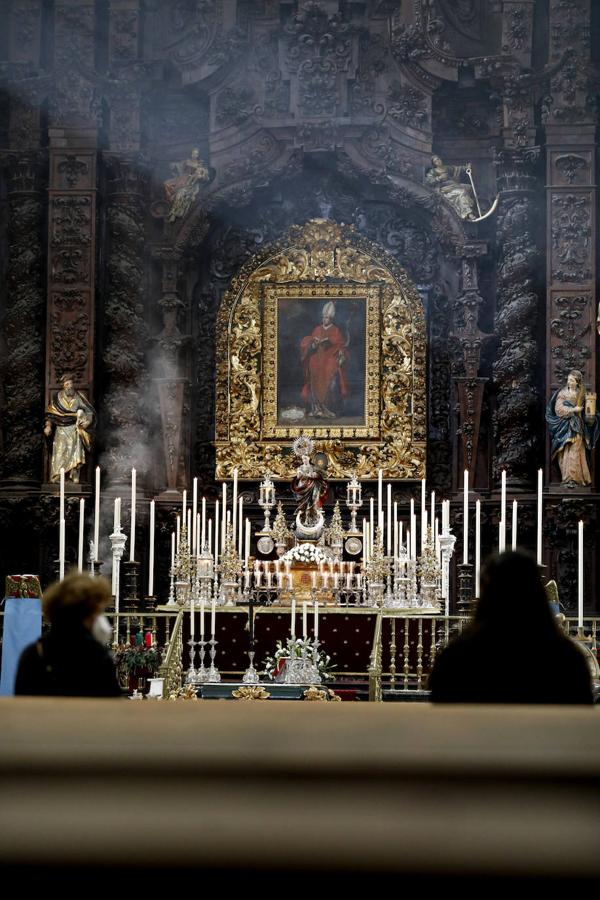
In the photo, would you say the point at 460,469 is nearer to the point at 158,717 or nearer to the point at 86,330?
the point at 86,330

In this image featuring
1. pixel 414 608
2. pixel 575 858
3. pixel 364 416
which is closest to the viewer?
pixel 575 858

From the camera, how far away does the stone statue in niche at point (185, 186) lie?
58.4 feet

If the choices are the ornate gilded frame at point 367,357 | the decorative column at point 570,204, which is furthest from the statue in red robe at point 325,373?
the decorative column at point 570,204

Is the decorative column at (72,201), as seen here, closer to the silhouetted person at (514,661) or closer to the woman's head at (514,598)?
the woman's head at (514,598)

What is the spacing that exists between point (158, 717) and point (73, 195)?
16759mm

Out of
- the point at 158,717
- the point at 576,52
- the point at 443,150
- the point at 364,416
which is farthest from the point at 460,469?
the point at 158,717

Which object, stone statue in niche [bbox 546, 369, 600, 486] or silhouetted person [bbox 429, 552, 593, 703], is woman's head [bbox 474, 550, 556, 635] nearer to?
silhouetted person [bbox 429, 552, 593, 703]

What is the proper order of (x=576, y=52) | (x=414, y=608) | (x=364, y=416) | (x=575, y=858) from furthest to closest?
(x=364, y=416) → (x=576, y=52) → (x=414, y=608) → (x=575, y=858)

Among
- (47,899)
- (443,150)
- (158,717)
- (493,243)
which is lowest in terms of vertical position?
(47,899)

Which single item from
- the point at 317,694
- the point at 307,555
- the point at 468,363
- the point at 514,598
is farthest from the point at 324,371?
the point at 514,598

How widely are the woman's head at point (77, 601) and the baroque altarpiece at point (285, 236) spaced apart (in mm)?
12318

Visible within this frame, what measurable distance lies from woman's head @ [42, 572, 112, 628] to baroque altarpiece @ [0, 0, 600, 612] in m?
12.3

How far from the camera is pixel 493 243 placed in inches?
685

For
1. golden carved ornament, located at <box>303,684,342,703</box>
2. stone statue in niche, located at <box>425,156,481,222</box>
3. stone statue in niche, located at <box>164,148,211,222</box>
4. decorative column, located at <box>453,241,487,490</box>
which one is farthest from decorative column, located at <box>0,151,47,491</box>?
golden carved ornament, located at <box>303,684,342,703</box>
